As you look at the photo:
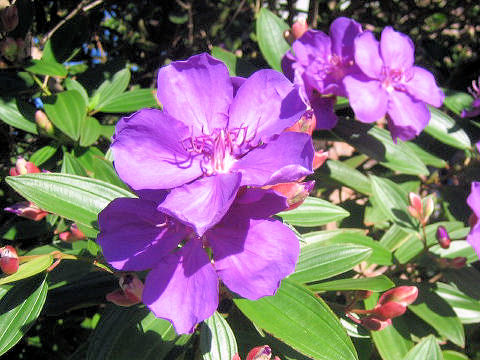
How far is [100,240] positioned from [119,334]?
1.08 feet

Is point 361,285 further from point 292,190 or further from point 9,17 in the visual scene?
point 9,17

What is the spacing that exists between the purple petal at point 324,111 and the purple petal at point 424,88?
265 mm

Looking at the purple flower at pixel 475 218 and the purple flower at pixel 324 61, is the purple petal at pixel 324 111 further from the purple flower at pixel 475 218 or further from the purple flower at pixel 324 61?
the purple flower at pixel 475 218

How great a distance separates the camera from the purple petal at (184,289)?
2.35ft

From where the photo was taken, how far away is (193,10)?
2.24 metres

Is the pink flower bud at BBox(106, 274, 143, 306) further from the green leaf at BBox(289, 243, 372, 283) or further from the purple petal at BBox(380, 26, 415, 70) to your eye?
the purple petal at BBox(380, 26, 415, 70)

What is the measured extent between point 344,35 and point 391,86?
23 centimetres

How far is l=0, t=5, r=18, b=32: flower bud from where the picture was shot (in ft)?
4.25

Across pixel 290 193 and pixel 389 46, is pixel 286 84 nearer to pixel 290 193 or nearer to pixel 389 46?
pixel 290 193

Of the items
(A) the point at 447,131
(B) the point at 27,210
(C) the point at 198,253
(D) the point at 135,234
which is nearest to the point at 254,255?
(C) the point at 198,253

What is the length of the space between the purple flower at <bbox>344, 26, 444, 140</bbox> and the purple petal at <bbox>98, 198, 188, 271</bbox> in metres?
0.77

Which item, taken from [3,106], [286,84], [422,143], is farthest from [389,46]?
[3,106]

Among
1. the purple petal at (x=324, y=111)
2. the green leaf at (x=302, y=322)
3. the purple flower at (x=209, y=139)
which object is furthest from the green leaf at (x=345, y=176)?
the purple flower at (x=209, y=139)

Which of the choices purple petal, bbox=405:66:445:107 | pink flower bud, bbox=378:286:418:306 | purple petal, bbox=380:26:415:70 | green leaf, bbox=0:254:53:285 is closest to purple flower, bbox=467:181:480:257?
pink flower bud, bbox=378:286:418:306
